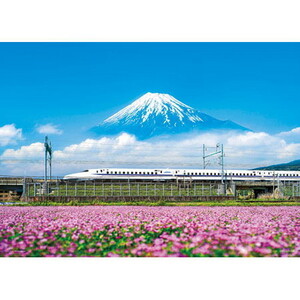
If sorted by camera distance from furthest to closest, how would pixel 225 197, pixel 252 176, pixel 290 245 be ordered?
pixel 252 176 < pixel 225 197 < pixel 290 245

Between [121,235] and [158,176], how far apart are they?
42.5 m

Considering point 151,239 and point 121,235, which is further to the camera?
point 121,235

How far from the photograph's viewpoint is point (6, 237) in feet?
18.6

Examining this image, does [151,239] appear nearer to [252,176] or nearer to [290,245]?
[290,245]

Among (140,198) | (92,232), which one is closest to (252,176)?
(140,198)

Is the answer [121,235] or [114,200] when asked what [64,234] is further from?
[114,200]

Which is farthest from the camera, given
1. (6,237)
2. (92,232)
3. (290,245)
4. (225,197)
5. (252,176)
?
(252,176)

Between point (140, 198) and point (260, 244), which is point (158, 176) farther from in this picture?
point (260, 244)

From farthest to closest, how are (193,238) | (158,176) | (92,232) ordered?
(158,176) < (92,232) < (193,238)

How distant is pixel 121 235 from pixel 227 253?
6.78ft

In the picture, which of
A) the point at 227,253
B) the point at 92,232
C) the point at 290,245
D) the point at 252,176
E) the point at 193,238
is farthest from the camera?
the point at 252,176

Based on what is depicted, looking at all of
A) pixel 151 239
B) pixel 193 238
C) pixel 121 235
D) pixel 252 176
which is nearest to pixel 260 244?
pixel 193 238

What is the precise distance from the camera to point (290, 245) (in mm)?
4777

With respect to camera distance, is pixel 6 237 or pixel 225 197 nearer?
pixel 6 237
